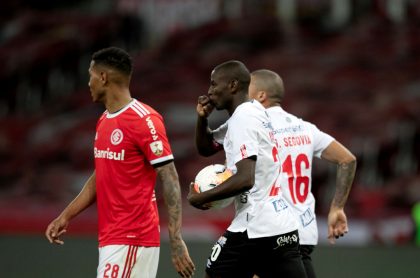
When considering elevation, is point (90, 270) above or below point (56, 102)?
below

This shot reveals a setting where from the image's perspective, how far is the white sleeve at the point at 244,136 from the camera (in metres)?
4.84

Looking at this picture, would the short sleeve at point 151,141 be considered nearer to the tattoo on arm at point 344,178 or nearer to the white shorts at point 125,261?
the white shorts at point 125,261

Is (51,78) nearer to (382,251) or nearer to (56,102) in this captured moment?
(56,102)

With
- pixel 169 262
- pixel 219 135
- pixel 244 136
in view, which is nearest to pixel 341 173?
pixel 219 135

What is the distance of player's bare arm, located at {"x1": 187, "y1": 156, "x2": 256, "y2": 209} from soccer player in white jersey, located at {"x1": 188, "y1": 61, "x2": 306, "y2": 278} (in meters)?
0.06

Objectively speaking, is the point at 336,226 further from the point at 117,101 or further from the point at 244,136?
the point at 117,101

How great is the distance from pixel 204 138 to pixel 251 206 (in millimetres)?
634

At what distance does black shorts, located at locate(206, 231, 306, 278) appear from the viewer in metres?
5.12

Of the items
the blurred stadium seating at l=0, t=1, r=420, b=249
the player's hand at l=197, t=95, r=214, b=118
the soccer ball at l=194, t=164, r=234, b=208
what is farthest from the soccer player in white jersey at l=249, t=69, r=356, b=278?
the blurred stadium seating at l=0, t=1, r=420, b=249

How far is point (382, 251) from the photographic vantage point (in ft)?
28.3

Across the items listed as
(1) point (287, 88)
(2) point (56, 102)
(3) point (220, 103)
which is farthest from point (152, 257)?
(2) point (56, 102)

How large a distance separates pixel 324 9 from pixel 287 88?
1.85 m

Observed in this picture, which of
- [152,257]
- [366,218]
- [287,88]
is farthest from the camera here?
[287,88]

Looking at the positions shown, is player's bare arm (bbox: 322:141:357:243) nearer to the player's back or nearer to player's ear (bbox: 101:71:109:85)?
the player's back
